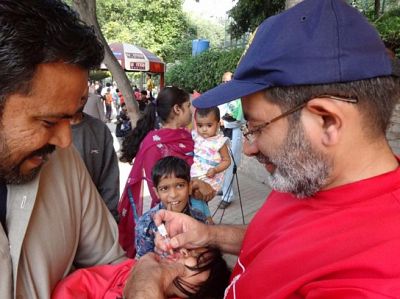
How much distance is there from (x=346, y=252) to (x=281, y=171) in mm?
332

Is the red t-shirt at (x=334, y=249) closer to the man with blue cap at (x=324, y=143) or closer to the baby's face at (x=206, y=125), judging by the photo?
the man with blue cap at (x=324, y=143)

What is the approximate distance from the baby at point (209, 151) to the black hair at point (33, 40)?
9.09 feet

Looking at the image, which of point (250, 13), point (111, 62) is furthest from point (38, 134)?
point (250, 13)

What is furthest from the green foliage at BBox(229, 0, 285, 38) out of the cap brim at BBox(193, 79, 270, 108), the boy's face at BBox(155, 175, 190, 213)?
the cap brim at BBox(193, 79, 270, 108)

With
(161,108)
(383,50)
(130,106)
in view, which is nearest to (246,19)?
(130,106)

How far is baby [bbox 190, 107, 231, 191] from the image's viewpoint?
3980 millimetres

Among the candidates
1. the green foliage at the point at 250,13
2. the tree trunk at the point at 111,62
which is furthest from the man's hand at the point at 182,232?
the green foliage at the point at 250,13

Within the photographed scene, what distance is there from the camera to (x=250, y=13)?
11.7 metres

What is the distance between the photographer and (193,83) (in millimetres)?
12055

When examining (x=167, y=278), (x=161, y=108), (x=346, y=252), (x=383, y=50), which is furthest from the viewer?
(x=161, y=108)

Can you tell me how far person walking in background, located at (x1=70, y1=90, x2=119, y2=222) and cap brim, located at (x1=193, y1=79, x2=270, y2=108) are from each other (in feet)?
5.58

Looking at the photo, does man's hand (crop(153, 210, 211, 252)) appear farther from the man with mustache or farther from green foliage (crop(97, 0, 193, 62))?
green foliage (crop(97, 0, 193, 62))

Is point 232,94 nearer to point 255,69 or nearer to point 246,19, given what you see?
point 255,69

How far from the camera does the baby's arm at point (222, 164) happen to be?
392cm
